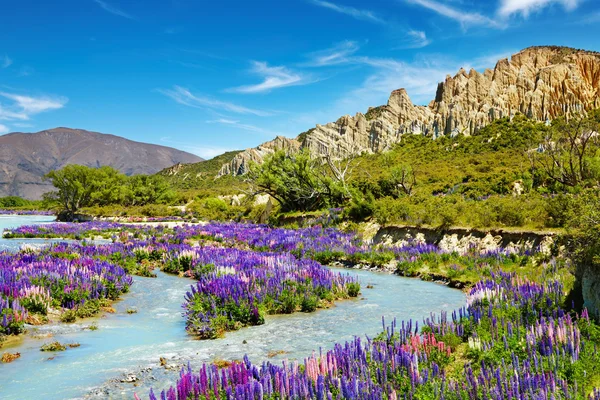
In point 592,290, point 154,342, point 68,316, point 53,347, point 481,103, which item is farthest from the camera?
point 481,103

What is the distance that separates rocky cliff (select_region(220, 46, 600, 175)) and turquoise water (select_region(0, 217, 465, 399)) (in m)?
126

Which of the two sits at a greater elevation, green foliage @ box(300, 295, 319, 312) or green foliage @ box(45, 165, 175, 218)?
green foliage @ box(45, 165, 175, 218)

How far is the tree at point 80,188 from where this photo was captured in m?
63.6

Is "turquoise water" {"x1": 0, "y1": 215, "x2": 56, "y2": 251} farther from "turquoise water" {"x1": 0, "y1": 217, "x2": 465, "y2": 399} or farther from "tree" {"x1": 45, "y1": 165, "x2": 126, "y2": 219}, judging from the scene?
"turquoise water" {"x1": 0, "y1": 217, "x2": 465, "y2": 399}

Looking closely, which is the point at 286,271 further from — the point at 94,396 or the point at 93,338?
the point at 94,396

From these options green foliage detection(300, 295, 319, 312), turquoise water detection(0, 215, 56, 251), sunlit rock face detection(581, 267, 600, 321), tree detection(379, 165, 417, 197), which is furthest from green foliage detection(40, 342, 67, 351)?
tree detection(379, 165, 417, 197)

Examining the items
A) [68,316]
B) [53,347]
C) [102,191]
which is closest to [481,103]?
[102,191]

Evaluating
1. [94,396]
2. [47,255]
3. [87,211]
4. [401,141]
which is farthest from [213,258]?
[401,141]

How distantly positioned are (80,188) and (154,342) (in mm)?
64277

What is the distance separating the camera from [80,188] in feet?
211

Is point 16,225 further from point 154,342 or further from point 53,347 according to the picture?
point 154,342

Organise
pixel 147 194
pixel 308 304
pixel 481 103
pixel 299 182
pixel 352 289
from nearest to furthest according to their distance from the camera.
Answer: pixel 308 304 → pixel 352 289 → pixel 299 182 → pixel 147 194 → pixel 481 103

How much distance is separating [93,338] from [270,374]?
486cm

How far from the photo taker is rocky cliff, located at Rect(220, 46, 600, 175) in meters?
135
